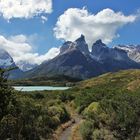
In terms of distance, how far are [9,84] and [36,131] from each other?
Answer: 584 inches

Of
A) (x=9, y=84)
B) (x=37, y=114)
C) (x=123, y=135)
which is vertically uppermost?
(x=9, y=84)

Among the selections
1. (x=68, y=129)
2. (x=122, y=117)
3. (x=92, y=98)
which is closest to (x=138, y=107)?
(x=122, y=117)

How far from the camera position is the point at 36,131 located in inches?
1987

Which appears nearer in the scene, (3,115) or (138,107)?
(3,115)

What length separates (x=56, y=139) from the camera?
5672 cm

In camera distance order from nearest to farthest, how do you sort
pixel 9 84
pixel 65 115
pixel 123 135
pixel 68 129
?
pixel 9 84
pixel 123 135
pixel 68 129
pixel 65 115

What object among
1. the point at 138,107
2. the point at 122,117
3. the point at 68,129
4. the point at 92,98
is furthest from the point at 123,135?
the point at 92,98

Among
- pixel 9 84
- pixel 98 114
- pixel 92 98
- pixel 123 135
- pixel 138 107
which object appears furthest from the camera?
pixel 92 98

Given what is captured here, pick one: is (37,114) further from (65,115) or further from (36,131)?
(65,115)

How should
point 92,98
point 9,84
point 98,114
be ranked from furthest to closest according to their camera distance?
point 92,98 → point 98,114 → point 9,84

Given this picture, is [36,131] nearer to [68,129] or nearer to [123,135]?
[123,135]

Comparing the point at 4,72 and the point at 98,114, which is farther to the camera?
the point at 98,114

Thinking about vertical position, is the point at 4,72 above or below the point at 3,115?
above

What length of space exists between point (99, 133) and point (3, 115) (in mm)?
20466
